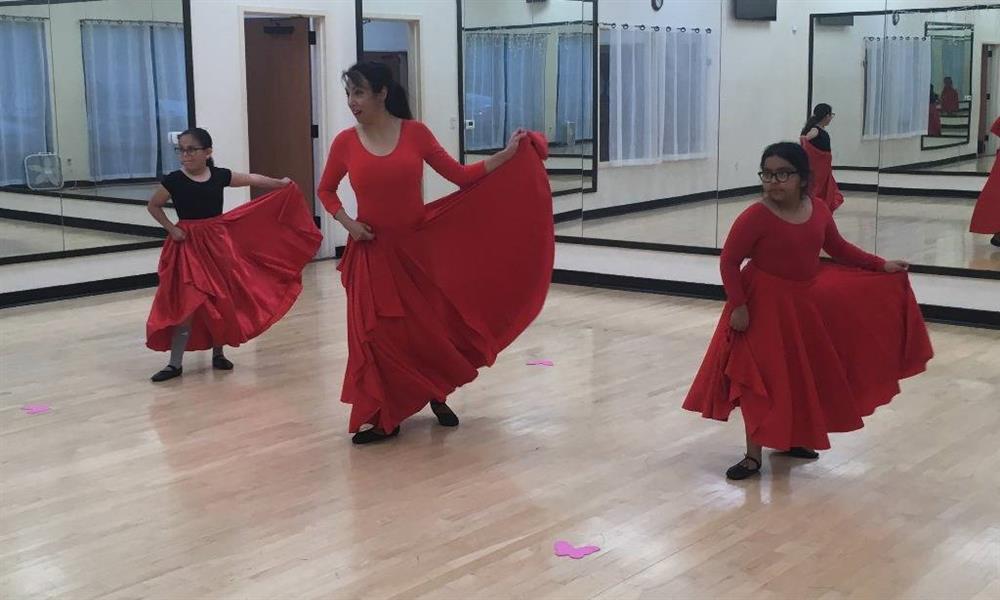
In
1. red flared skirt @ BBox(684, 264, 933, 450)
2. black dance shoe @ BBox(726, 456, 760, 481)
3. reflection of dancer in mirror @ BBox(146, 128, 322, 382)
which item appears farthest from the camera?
reflection of dancer in mirror @ BBox(146, 128, 322, 382)

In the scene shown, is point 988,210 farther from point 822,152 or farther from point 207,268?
point 207,268

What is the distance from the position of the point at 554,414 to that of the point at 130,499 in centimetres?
198

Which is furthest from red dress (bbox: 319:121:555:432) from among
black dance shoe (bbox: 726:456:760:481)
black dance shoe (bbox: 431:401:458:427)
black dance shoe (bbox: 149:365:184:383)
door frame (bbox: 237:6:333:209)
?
door frame (bbox: 237:6:333:209)

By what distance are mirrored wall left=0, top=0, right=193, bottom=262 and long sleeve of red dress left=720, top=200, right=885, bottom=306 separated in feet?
19.2

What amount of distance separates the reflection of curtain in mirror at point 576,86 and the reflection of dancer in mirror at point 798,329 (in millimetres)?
4967

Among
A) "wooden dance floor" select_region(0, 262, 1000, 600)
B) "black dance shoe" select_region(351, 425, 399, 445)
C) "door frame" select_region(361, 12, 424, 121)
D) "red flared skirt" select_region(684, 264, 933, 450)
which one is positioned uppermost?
"door frame" select_region(361, 12, 424, 121)

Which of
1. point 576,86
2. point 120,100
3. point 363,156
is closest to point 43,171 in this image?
point 120,100

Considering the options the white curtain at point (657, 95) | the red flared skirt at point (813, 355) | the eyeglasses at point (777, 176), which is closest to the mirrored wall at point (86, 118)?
the white curtain at point (657, 95)

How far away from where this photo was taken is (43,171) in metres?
8.49

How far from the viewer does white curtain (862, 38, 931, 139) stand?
24.3 feet

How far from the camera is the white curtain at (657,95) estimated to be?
28.9 ft

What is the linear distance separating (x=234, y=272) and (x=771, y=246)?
121 inches

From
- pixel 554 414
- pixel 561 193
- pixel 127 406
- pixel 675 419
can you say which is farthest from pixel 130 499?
pixel 561 193

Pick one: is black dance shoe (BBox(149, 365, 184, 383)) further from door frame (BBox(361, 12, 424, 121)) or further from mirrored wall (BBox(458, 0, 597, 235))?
door frame (BBox(361, 12, 424, 121))
